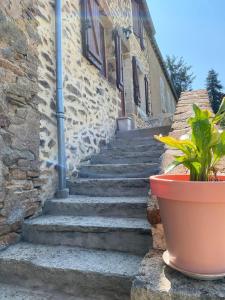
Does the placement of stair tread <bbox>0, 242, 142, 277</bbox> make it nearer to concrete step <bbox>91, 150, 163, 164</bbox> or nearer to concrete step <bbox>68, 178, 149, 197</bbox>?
concrete step <bbox>68, 178, 149, 197</bbox>

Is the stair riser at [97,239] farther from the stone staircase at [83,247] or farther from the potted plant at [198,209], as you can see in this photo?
the potted plant at [198,209]

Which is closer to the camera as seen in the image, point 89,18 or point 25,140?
point 25,140

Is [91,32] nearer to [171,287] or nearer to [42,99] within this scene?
→ [42,99]

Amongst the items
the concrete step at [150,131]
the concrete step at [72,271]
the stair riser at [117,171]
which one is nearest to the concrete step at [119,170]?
the stair riser at [117,171]

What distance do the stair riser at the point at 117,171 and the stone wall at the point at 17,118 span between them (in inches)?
32.6

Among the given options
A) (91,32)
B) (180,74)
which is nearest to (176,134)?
(91,32)

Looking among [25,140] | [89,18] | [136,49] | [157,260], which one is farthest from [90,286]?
[136,49]

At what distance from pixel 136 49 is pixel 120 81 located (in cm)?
244

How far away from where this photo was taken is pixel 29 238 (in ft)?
6.84

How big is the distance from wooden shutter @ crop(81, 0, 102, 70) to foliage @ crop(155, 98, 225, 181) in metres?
2.75

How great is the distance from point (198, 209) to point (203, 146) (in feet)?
0.85

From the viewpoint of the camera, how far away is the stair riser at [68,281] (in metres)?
1.52

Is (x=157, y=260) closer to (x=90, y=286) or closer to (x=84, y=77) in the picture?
(x=90, y=286)

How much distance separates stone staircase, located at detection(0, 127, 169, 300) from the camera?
62.1 inches
